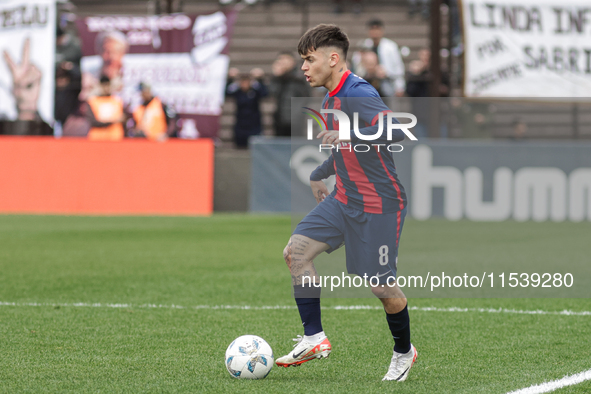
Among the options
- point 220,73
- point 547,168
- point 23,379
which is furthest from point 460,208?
point 23,379

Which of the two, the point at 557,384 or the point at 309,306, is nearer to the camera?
the point at 557,384

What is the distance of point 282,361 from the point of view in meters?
4.26

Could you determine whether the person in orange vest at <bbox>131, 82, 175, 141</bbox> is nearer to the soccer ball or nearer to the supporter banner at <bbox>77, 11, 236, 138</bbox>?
the supporter banner at <bbox>77, 11, 236, 138</bbox>

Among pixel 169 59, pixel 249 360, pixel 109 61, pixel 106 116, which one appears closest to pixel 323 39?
pixel 249 360

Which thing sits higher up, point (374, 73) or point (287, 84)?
point (374, 73)

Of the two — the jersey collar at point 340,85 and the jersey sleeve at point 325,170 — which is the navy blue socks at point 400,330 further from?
the jersey collar at point 340,85

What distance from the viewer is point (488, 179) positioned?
1304cm

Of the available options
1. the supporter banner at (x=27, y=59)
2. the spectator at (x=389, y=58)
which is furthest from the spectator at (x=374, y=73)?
the supporter banner at (x=27, y=59)

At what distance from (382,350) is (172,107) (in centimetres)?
1073

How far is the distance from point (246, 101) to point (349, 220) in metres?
10.7

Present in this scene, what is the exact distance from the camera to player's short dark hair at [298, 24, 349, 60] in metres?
4.23

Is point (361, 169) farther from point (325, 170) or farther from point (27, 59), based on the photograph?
point (27, 59)

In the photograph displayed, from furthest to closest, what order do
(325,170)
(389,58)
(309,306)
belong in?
(389,58)
(325,170)
(309,306)

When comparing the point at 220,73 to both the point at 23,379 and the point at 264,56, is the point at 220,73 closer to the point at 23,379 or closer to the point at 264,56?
the point at 264,56
